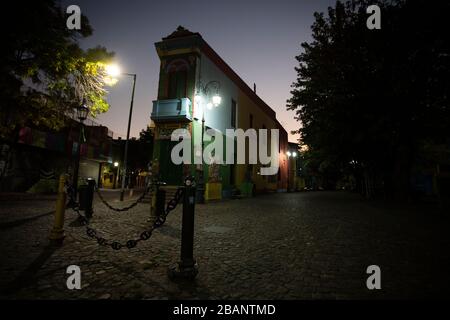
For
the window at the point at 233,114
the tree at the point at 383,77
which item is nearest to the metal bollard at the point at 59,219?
the tree at the point at 383,77

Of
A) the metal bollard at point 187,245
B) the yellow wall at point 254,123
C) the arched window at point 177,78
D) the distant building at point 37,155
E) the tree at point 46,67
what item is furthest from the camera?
the yellow wall at point 254,123

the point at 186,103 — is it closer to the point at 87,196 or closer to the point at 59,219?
the point at 87,196

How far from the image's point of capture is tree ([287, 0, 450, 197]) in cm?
1170

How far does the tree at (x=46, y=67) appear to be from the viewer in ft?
22.2

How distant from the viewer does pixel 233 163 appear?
21219 mm

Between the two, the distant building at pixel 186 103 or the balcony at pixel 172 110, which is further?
the distant building at pixel 186 103

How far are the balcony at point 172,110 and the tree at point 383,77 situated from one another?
805 centimetres

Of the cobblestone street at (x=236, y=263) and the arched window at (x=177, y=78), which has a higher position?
the arched window at (x=177, y=78)

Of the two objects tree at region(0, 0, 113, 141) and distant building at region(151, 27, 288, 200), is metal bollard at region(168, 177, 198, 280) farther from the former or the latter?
distant building at region(151, 27, 288, 200)

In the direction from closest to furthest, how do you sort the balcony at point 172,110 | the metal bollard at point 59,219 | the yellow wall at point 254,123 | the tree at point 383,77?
1. the metal bollard at point 59,219
2. the tree at point 383,77
3. the balcony at point 172,110
4. the yellow wall at point 254,123


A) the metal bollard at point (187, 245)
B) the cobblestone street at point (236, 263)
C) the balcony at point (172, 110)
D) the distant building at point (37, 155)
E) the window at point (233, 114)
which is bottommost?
the cobblestone street at point (236, 263)

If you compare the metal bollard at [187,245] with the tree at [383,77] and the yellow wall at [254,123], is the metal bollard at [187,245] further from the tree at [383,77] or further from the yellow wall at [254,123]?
the yellow wall at [254,123]

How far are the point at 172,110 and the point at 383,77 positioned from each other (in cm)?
1257

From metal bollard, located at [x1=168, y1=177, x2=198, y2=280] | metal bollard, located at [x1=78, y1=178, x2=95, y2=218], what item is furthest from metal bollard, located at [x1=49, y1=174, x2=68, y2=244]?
metal bollard, located at [x1=78, y1=178, x2=95, y2=218]
